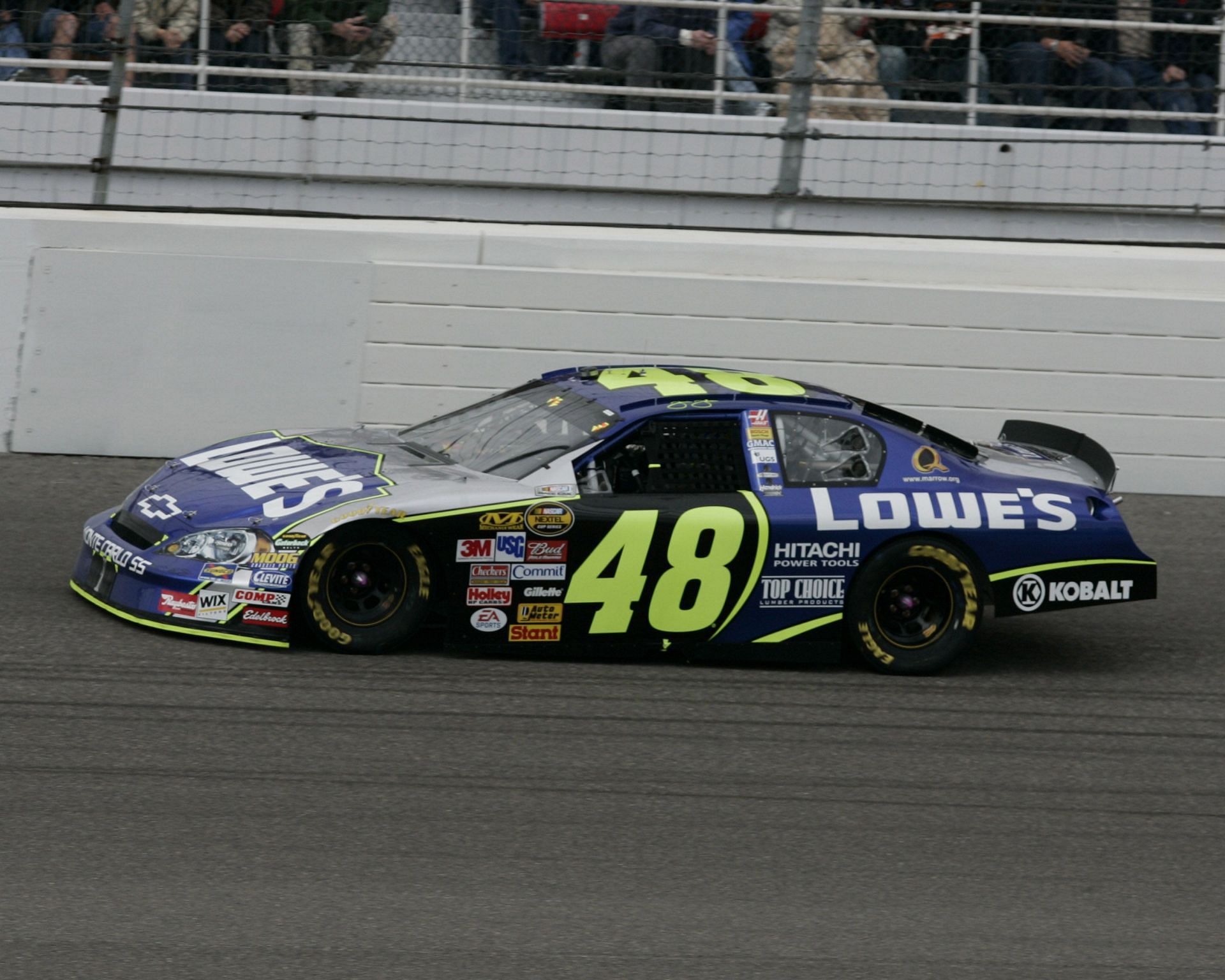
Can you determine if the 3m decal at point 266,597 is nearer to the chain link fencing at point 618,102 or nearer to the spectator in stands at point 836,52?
the chain link fencing at point 618,102

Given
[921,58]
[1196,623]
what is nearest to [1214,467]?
[1196,623]

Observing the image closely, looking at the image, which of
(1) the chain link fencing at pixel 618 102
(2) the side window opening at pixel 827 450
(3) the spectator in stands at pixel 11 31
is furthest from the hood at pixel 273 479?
(3) the spectator in stands at pixel 11 31

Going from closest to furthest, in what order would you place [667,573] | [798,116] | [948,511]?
[667,573]
[948,511]
[798,116]

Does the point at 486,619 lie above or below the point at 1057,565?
below

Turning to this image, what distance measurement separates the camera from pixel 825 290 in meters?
9.61

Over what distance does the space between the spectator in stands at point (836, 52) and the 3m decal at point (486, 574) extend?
4.79 meters

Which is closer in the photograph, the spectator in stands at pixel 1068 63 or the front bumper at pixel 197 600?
the front bumper at pixel 197 600

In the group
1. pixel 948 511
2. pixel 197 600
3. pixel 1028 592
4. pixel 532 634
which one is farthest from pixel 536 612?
pixel 1028 592

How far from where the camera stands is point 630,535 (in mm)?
6527

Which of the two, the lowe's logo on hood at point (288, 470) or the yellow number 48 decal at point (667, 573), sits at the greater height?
the lowe's logo on hood at point (288, 470)

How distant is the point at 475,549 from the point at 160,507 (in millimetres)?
1269

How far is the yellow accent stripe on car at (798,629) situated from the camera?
6.73 meters

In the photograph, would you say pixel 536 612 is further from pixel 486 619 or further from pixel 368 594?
pixel 368 594

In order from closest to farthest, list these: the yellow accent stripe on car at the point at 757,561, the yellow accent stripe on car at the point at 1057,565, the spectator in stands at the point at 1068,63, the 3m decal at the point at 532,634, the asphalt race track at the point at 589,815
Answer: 1. the asphalt race track at the point at 589,815
2. the 3m decal at the point at 532,634
3. the yellow accent stripe on car at the point at 757,561
4. the yellow accent stripe on car at the point at 1057,565
5. the spectator in stands at the point at 1068,63
